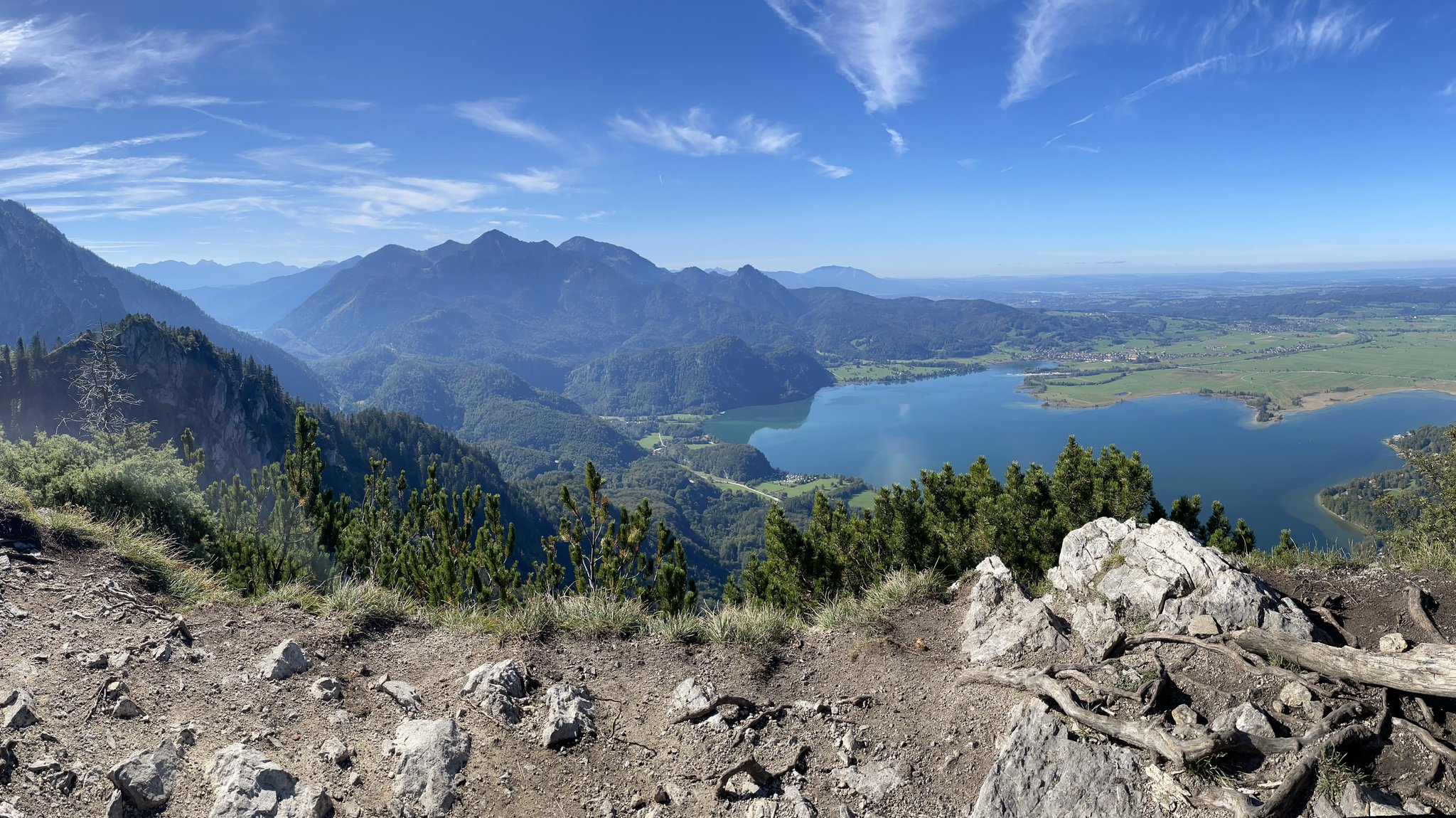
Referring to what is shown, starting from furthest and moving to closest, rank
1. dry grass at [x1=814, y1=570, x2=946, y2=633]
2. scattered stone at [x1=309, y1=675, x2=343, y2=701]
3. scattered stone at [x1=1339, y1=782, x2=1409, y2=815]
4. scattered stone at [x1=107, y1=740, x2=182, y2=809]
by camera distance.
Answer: dry grass at [x1=814, y1=570, x2=946, y2=633] < scattered stone at [x1=309, y1=675, x2=343, y2=701] < scattered stone at [x1=107, y1=740, x2=182, y2=809] < scattered stone at [x1=1339, y1=782, x2=1409, y2=815]

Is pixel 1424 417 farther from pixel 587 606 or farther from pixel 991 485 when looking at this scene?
pixel 587 606

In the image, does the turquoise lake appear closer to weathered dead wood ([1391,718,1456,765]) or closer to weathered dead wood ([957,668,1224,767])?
weathered dead wood ([1391,718,1456,765])

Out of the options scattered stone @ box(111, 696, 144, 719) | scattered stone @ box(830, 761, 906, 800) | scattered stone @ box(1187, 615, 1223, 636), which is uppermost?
scattered stone @ box(111, 696, 144, 719)

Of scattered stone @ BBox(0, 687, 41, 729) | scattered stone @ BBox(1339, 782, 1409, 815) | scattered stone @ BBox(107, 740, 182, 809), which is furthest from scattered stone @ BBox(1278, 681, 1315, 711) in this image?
scattered stone @ BBox(0, 687, 41, 729)

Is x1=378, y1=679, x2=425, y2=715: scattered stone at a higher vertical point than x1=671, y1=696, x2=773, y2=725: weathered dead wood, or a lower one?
higher

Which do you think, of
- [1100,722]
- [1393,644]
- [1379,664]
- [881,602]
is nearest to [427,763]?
[1100,722]

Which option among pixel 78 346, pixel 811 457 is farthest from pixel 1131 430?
pixel 78 346

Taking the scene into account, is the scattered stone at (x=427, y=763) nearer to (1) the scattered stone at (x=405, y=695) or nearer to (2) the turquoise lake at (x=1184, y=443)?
(1) the scattered stone at (x=405, y=695)

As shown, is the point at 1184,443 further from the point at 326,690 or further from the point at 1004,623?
the point at 326,690
